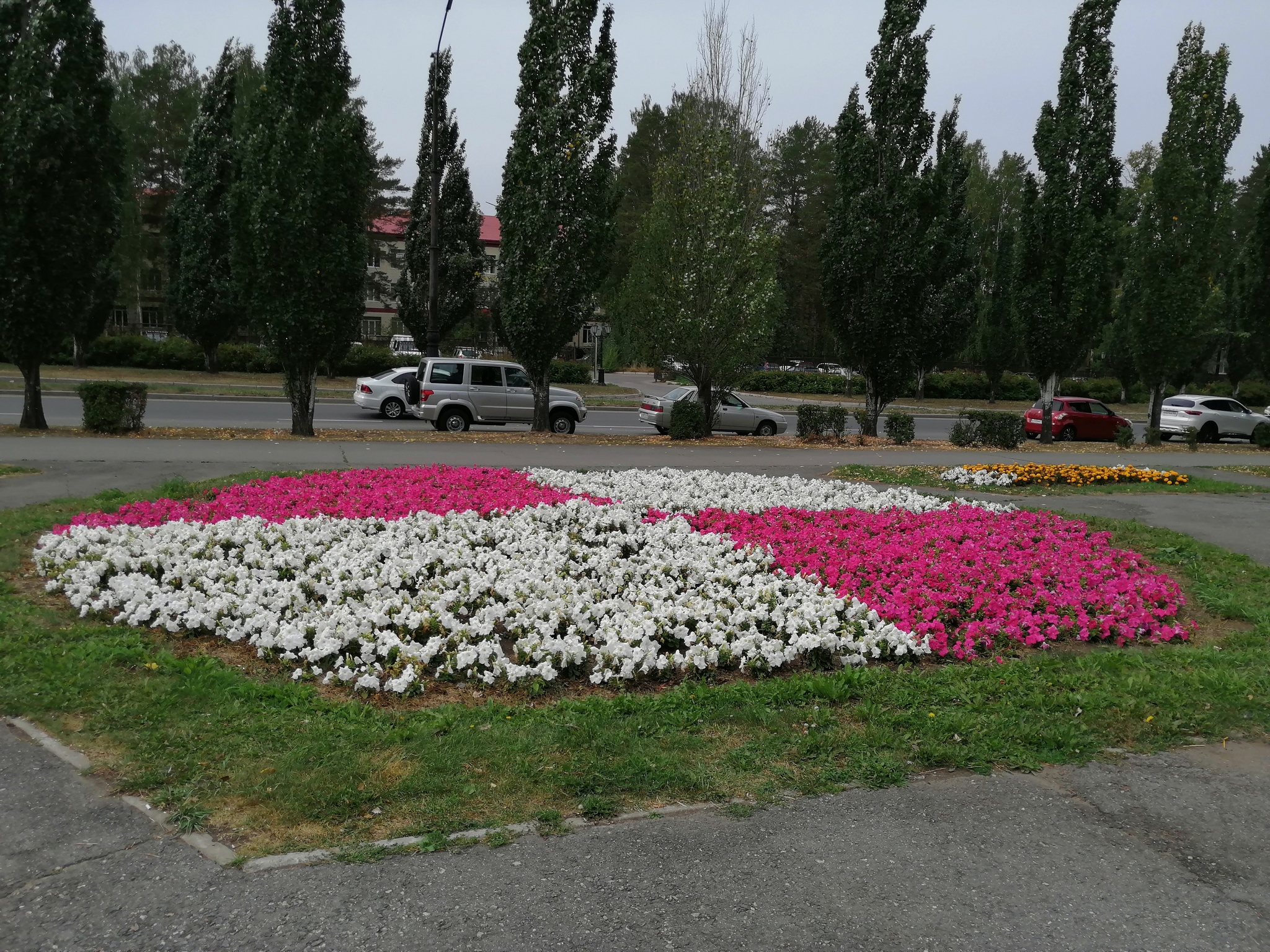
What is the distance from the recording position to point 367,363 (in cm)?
3888

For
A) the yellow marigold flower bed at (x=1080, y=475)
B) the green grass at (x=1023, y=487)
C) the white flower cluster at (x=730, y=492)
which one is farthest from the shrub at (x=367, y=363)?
the yellow marigold flower bed at (x=1080, y=475)

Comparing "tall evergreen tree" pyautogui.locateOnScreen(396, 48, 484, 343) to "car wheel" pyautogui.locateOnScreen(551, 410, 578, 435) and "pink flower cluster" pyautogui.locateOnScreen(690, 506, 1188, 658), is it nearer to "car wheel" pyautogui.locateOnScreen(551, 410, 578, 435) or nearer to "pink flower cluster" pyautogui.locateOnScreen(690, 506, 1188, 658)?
"car wheel" pyautogui.locateOnScreen(551, 410, 578, 435)

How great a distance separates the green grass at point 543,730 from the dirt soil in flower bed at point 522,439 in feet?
41.3

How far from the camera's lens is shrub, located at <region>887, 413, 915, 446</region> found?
75.8ft

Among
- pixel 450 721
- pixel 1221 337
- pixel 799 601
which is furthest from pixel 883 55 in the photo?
pixel 1221 337

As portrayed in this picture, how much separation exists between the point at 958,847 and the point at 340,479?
9008mm

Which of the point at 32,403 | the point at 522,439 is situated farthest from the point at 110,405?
the point at 522,439

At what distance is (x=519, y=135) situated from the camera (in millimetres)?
21047

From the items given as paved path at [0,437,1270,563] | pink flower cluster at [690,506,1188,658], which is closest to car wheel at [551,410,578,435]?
paved path at [0,437,1270,563]

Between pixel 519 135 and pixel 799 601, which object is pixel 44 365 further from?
pixel 799 601

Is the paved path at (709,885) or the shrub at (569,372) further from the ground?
the shrub at (569,372)

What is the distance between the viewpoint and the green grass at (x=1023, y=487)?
14.3 m

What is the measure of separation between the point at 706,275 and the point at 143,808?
65.0 ft

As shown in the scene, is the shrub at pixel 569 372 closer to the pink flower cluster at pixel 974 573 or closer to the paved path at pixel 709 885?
the pink flower cluster at pixel 974 573
